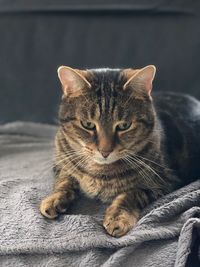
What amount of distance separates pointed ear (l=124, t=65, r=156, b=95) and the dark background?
57cm

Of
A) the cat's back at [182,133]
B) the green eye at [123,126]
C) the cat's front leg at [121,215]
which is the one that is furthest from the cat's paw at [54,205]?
the cat's back at [182,133]

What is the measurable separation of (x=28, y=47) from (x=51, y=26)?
116mm

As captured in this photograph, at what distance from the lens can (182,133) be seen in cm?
164

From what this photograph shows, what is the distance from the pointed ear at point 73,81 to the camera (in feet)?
4.63

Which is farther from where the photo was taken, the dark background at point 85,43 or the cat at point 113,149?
the dark background at point 85,43

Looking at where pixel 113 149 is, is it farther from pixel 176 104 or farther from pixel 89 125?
pixel 176 104

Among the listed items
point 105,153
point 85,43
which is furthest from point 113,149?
point 85,43

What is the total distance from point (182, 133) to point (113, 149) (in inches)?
12.8

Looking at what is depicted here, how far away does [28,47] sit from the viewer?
2.02 metres

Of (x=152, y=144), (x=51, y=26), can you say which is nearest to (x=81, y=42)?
(x=51, y=26)

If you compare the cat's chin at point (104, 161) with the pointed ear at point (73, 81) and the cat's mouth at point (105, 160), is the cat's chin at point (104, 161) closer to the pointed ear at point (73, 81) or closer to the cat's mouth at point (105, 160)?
the cat's mouth at point (105, 160)

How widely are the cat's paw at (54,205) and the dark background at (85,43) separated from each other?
65 cm

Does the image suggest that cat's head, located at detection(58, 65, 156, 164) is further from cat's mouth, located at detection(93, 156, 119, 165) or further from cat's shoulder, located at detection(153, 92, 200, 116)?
cat's shoulder, located at detection(153, 92, 200, 116)

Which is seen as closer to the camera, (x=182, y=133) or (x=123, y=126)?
(x=123, y=126)
